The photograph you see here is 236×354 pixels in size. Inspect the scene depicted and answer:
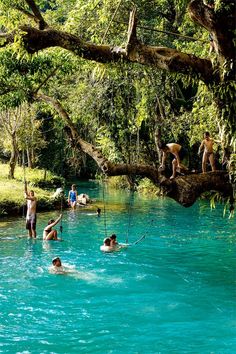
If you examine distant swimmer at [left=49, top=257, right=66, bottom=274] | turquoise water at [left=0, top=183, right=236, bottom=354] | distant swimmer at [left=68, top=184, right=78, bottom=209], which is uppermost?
distant swimmer at [left=68, top=184, right=78, bottom=209]

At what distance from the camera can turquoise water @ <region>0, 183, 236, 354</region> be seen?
9141 millimetres

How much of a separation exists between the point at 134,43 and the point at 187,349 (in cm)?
566

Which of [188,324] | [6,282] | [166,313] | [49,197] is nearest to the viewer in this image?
[188,324]

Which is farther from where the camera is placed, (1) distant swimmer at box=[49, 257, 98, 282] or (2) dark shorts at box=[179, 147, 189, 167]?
(2) dark shorts at box=[179, 147, 189, 167]

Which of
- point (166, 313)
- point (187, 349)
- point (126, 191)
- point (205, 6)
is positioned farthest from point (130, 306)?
point (126, 191)

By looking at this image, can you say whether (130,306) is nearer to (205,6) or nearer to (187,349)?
(187,349)

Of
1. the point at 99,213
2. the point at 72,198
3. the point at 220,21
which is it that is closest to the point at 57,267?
the point at 220,21

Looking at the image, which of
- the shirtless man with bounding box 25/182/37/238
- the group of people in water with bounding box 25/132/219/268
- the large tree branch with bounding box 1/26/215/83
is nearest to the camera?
the large tree branch with bounding box 1/26/215/83

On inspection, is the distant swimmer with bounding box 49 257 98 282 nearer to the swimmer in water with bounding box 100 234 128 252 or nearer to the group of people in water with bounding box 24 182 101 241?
the swimmer in water with bounding box 100 234 128 252

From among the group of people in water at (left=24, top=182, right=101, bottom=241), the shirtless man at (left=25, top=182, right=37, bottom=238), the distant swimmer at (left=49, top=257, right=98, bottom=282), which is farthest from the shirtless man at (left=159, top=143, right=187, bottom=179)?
the shirtless man at (left=25, top=182, right=37, bottom=238)

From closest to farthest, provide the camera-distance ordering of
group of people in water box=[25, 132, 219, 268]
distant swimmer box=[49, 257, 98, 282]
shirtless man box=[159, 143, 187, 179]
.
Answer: shirtless man box=[159, 143, 187, 179], group of people in water box=[25, 132, 219, 268], distant swimmer box=[49, 257, 98, 282]

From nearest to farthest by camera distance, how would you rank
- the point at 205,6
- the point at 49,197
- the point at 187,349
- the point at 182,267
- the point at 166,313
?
1. the point at 205,6
2. the point at 187,349
3. the point at 166,313
4. the point at 182,267
5. the point at 49,197

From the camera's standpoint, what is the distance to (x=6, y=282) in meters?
13.0

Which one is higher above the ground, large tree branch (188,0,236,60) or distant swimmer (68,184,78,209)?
large tree branch (188,0,236,60)
